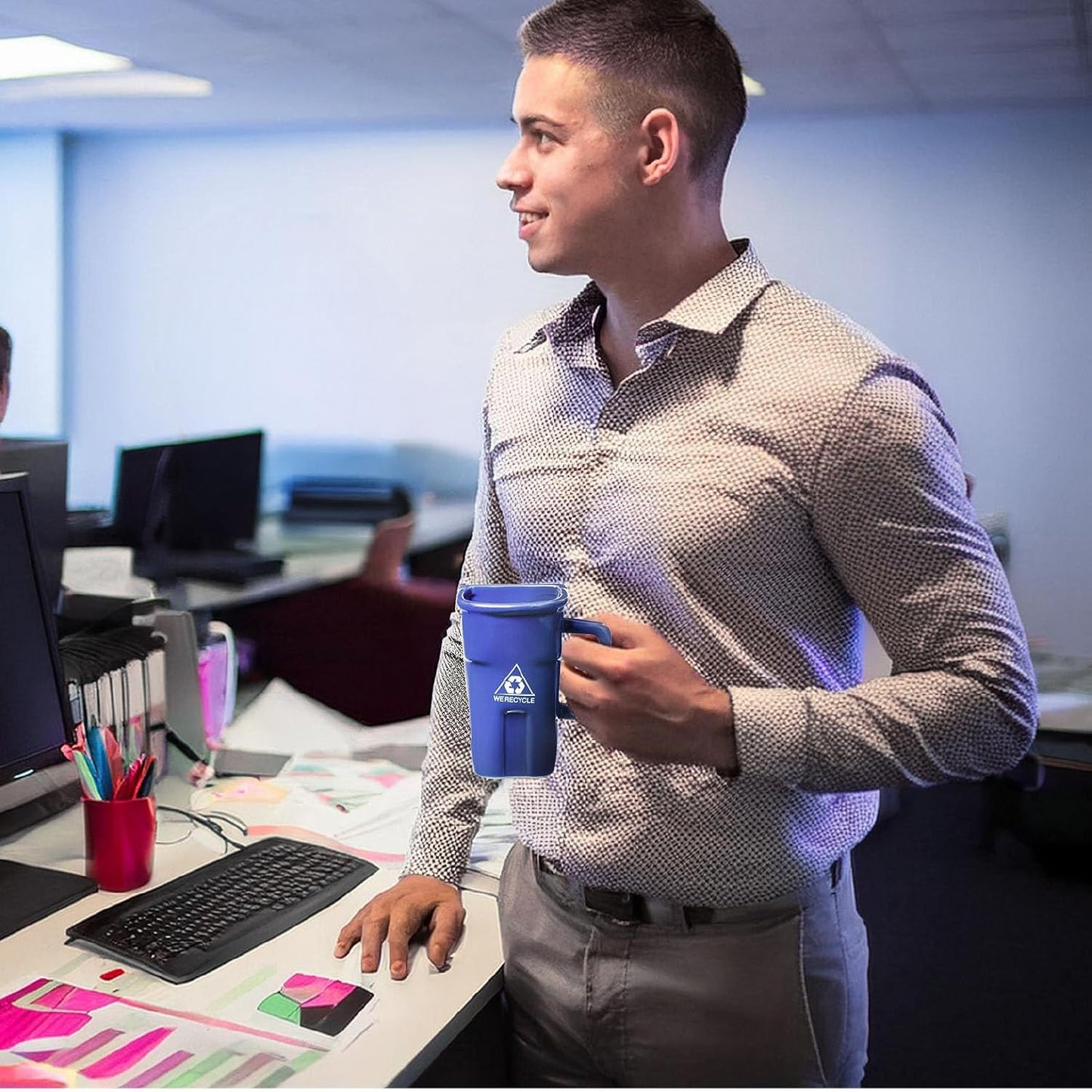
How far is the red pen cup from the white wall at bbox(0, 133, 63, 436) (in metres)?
5.63

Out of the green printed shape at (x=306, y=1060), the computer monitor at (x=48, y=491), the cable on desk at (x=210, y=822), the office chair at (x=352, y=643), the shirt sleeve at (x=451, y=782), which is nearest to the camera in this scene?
the green printed shape at (x=306, y=1060)

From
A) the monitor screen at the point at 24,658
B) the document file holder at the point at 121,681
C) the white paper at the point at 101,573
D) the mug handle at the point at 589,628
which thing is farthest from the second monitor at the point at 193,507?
the mug handle at the point at 589,628

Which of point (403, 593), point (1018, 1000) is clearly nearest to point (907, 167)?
point (403, 593)

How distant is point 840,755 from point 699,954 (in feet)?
0.88

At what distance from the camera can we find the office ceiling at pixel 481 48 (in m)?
3.75

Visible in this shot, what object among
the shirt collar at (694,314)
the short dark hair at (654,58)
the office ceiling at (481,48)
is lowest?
the shirt collar at (694,314)

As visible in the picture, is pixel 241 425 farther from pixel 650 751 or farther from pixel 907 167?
pixel 650 751

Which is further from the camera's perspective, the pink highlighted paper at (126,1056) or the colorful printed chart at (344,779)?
the colorful printed chart at (344,779)

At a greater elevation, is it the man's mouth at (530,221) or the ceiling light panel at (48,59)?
the ceiling light panel at (48,59)

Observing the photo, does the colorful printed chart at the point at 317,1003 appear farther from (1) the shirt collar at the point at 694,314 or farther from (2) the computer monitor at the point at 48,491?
(2) the computer monitor at the point at 48,491

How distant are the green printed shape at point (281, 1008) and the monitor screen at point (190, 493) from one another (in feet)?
9.06

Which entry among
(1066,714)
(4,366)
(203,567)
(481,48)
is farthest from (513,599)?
(1066,714)

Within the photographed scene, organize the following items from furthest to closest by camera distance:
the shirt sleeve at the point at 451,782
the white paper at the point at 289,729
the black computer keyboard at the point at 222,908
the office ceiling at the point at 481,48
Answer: the office ceiling at the point at 481,48 → the white paper at the point at 289,729 → the shirt sleeve at the point at 451,782 → the black computer keyboard at the point at 222,908

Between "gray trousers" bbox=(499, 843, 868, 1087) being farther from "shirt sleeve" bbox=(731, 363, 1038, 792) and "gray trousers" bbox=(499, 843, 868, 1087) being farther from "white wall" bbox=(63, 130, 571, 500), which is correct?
"white wall" bbox=(63, 130, 571, 500)
